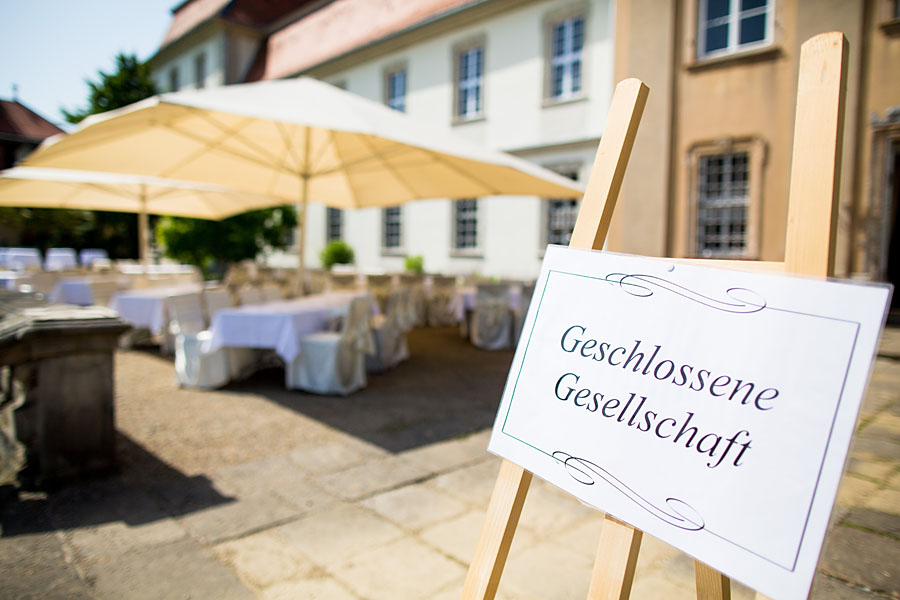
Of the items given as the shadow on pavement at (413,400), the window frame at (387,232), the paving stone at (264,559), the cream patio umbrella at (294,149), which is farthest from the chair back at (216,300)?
the window frame at (387,232)

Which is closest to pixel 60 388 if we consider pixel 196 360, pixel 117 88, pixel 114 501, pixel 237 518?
pixel 114 501

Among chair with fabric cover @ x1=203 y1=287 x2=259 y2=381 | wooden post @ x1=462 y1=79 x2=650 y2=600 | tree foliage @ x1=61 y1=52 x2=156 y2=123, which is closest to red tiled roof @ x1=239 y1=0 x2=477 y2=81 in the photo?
tree foliage @ x1=61 y1=52 x2=156 y2=123

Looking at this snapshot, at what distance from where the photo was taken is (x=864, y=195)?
28.3 ft

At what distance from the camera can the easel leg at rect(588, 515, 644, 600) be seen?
1.19m

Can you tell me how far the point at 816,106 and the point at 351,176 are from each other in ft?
23.6

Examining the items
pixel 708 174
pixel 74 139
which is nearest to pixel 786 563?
pixel 74 139

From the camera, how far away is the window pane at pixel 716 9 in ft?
32.7

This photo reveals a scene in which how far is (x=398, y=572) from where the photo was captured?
2357 mm

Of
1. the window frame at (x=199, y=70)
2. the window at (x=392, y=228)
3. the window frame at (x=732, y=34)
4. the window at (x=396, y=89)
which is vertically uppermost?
the window frame at (x=199, y=70)

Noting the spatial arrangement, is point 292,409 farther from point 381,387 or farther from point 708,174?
point 708,174

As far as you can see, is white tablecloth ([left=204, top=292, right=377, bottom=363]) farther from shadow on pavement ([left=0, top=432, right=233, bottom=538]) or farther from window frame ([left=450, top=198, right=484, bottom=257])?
window frame ([left=450, top=198, right=484, bottom=257])

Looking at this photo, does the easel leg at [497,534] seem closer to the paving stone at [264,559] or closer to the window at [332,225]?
the paving stone at [264,559]

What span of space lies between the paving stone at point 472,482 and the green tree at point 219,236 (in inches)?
452

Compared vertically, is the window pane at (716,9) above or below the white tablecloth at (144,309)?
above
